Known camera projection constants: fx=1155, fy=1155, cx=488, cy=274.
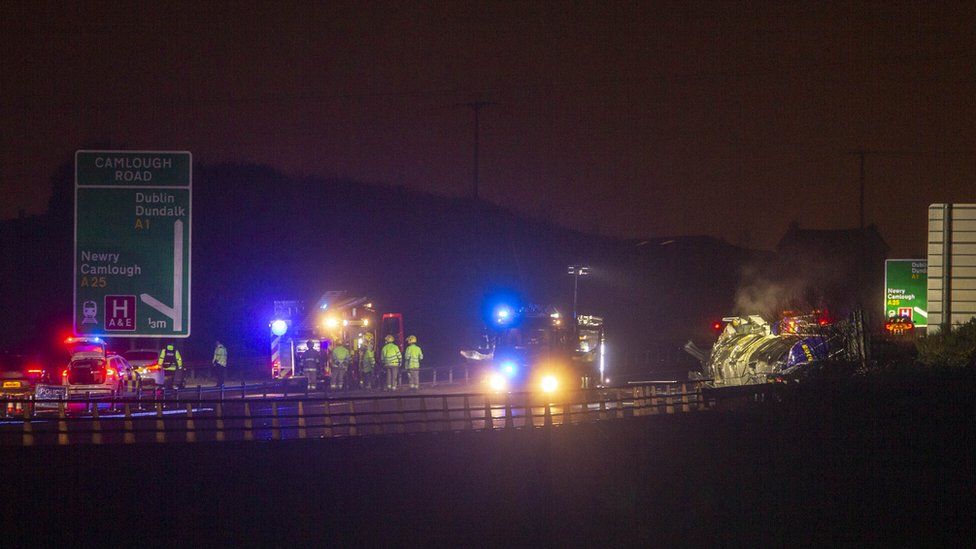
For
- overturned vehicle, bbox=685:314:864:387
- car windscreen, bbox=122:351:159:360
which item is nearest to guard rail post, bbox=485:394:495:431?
overturned vehicle, bbox=685:314:864:387

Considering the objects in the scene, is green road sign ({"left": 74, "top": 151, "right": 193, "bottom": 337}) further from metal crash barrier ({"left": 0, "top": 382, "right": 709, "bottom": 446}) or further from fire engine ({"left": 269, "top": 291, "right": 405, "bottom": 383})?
fire engine ({"left": 269, "top": 291, "right": 405, "bottom": 383})

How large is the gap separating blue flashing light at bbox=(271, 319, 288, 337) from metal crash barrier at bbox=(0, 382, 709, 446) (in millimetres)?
6705

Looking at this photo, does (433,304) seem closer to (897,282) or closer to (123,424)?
(897,282)

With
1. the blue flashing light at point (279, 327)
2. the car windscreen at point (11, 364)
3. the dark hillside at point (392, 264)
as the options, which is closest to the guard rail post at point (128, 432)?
the car windscreen at point (11, 364)

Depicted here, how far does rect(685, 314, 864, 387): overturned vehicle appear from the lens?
100ft

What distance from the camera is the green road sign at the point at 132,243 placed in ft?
54.6

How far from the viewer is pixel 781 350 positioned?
35938 millimetres

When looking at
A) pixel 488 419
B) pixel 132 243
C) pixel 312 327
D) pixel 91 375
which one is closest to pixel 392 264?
pixel 312 327

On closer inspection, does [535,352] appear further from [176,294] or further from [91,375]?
[176,294]

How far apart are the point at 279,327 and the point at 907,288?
82.4 ft

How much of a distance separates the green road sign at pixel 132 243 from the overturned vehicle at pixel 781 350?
1840cm

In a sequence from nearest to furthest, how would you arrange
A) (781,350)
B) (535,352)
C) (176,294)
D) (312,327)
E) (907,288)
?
1. (176,294)
2. (781,350)
3. (535,352)
4. (312,327)
5. (907,288)

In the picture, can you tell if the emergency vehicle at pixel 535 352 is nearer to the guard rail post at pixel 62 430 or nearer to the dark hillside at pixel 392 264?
the guard rail post at pixel 62 430

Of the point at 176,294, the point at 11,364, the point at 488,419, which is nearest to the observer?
the point at 176,294
